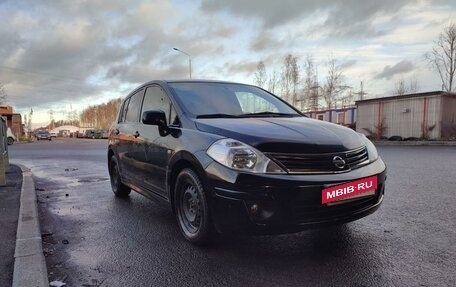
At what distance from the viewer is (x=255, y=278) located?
3025 mm

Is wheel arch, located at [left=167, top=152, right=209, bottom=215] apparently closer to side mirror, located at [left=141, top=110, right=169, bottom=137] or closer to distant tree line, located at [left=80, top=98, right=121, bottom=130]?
side mirror, located at [left=141, top=110, right=169, bottom=137]

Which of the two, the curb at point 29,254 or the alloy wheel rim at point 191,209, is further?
the alloy wheel rim at point 191,209

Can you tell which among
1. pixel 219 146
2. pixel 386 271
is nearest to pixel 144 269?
pixel 219 146

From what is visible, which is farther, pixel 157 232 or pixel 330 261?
pixel 157 232

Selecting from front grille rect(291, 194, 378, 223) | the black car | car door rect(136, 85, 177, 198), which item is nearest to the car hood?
the black car

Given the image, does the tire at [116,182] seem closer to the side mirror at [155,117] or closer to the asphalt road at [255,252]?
the asphalt road at [255,252]

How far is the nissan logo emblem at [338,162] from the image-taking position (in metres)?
3.35

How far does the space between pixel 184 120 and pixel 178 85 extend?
2.68 feet

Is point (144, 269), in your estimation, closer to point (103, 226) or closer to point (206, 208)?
point (206, 208)

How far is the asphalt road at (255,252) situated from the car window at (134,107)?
1328 mm

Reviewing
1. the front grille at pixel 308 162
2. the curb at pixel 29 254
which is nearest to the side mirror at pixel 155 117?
the front grille at pixel 308 162

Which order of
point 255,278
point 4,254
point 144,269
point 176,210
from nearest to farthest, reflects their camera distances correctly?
1. point 255,278
2. point 144,269
3. point 4,254
4. point 176,210

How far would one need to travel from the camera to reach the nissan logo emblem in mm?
3346

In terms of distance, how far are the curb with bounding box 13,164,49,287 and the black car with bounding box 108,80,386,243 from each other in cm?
132
